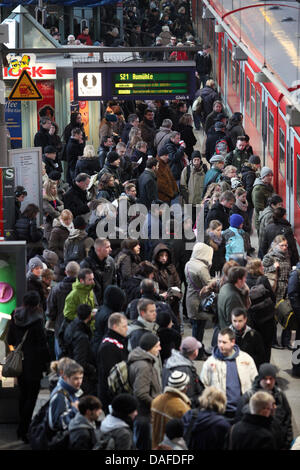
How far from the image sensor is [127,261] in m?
14.6

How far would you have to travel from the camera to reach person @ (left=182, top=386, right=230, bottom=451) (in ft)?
32.5

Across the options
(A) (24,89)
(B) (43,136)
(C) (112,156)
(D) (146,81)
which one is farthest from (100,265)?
(B) (43,136)

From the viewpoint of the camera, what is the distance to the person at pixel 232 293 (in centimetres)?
1312

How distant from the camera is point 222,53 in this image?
32281 mm

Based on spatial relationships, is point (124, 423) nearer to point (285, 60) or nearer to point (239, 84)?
point (285, 60)

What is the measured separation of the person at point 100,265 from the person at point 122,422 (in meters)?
4.28

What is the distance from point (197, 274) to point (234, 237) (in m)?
1.52

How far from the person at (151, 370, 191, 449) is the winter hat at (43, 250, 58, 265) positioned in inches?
190

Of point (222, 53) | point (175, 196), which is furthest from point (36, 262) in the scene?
point (222, 53)

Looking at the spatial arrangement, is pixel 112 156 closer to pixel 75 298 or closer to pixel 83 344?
pixel 75 298

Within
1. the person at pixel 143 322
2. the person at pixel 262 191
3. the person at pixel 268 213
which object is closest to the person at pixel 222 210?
the person at pixel 268 213

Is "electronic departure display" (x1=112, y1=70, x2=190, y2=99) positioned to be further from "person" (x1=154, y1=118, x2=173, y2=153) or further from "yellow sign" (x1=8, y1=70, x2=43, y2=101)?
"yellow sign" (x1=8, y1=70, x2=43, y2=101)

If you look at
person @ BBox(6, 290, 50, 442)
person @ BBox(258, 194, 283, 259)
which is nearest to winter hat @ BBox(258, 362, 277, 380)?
person @ BBox(6, 290, 50, 442)

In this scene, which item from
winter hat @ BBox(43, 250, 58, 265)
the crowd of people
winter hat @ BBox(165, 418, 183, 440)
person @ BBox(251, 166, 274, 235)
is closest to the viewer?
winter hat @ BBox(165, 418, 183, 440)
